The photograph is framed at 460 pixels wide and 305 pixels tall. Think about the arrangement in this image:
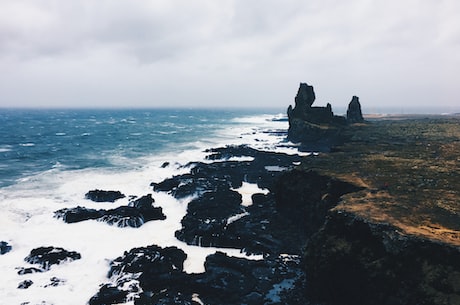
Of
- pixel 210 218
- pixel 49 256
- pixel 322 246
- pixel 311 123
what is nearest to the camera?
pixel 322 246

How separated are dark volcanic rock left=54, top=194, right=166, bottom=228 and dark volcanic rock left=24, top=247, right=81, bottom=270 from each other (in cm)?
670

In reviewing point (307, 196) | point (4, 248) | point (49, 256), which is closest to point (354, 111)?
point (307, 196)

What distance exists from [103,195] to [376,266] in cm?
3317

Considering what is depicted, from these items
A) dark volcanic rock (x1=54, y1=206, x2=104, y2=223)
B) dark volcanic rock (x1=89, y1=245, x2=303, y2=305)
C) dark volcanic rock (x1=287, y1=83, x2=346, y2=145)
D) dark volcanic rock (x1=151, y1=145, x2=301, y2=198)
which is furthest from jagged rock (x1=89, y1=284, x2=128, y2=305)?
dark volcanic rock (x1=287, y1=83, x2=346, y2=145)

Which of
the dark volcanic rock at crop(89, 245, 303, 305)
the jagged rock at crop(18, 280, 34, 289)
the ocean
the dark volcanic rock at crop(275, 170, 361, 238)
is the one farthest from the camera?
the dark volcanic rock at crop(275, 170, 361, 238)

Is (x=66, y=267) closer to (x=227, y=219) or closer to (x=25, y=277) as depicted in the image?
(x=25, y=277)

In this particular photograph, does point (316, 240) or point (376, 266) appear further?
point (316, 240)

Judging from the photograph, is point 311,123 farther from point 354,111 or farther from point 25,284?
point 25,284

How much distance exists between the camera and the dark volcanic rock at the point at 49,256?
26630mm

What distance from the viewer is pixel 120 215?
116ft

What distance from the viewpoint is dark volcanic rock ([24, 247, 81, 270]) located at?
1048 inches

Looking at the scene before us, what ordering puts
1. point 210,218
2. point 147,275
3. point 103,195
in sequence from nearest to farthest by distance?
point 147,275, point 210,218, point 103,195

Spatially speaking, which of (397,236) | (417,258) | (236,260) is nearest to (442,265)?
(417,258)

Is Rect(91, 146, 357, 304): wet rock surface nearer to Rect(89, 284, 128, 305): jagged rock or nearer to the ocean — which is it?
Rect(89, 284, 128, 305): jagged rock
